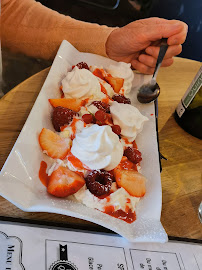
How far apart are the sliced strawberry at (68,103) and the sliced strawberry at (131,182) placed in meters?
0.33

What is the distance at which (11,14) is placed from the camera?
1468 millimetres

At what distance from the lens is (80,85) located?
4.09 ft

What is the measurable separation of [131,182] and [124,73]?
63cm

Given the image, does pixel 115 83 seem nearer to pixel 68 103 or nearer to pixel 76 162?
pixel 68 103

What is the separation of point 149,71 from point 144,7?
70.4 inches

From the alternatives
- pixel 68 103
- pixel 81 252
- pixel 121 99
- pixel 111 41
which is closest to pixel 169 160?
pixel 121 99

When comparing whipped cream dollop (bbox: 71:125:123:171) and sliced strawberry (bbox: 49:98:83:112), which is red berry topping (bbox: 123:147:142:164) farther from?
sliced strawberry (bbox: 49:98:83:112)

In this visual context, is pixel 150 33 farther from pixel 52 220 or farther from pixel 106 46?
pixel 52 220

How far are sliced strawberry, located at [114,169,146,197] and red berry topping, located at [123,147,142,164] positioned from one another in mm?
63

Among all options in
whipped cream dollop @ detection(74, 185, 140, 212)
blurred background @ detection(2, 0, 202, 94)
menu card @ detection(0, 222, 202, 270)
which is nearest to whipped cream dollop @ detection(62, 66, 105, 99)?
whipped cream dollop @ detection(74, 185, 140, 212)

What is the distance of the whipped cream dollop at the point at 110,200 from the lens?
91 centimetres

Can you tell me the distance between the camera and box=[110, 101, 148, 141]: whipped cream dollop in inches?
45.8

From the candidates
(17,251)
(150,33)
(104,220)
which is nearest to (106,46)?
(150,33)

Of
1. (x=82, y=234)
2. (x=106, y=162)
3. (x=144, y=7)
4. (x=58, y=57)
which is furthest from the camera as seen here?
(x=144, y=7)
